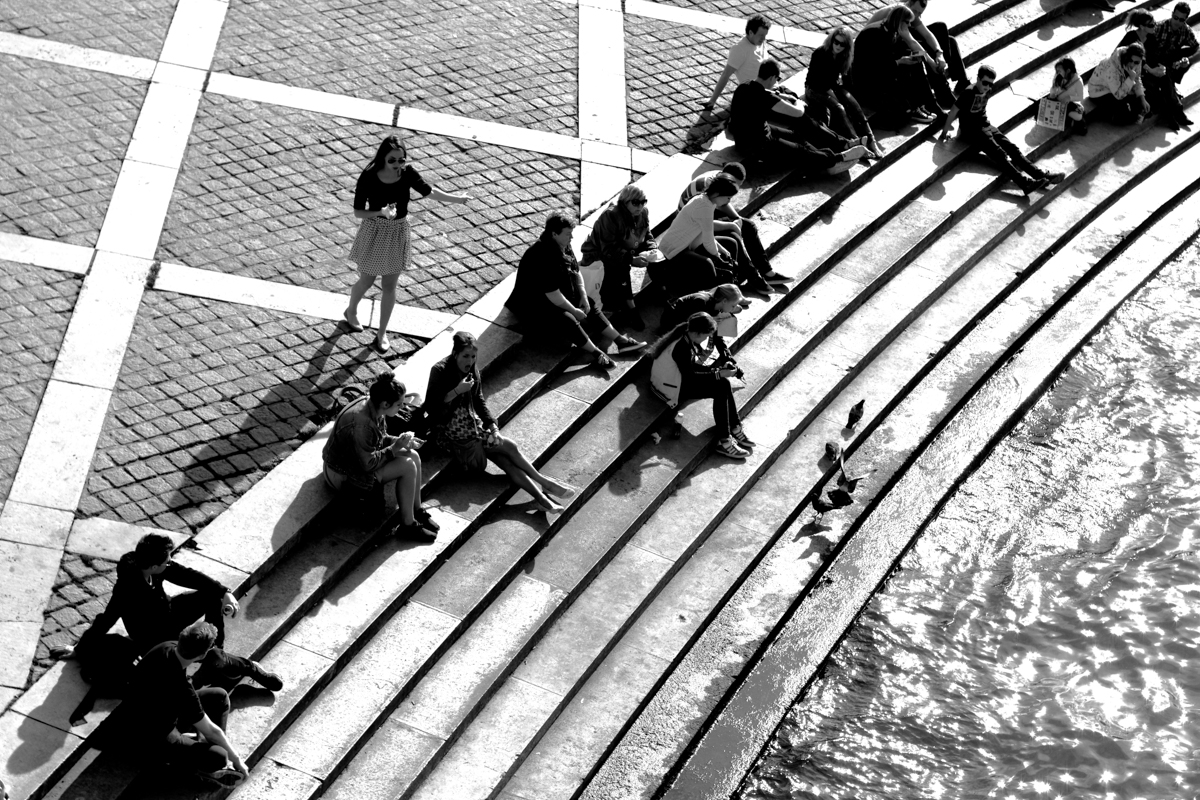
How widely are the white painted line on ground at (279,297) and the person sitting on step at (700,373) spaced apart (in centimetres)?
164

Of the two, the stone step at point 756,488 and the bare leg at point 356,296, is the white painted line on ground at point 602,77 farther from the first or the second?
the bare leg at point 356,296

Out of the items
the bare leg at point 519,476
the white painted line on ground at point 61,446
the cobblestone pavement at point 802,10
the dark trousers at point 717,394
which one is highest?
the cobblestone pavement at point 802,10

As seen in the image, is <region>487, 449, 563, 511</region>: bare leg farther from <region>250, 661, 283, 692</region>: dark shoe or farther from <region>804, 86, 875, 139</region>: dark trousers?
<region>804, 86, 875, 139</region>: dark trousers

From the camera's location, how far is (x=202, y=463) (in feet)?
30.2

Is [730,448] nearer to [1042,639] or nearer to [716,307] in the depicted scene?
[716,307]

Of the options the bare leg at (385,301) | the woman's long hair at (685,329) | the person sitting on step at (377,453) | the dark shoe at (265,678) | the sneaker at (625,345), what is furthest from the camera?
the sneaker at (625,345)

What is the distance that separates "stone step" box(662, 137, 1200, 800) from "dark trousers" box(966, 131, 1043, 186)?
3.56 feet

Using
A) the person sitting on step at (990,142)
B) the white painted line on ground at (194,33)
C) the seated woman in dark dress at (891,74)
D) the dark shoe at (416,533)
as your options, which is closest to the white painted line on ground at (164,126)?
the white painted line on ground at (194,33)

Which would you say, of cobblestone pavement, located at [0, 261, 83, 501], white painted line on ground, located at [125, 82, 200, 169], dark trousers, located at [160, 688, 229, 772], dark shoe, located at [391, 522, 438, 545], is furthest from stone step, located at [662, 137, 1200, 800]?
white painted line on ground, located at [125, 82, 200, 169]

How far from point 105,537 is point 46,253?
10.2ft

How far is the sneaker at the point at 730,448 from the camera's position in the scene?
1098cm

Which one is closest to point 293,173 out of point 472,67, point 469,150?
point 469,150

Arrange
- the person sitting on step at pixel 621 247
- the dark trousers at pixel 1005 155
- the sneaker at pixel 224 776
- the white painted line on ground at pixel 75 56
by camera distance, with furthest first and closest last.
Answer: the dark trousers at pixel 1005 155
the white painted line on ground at pixel 75 56
the person sitting on step at pixel 621 247
the sneaker at pixel 224 776

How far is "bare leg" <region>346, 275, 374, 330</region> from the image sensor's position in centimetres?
1026
